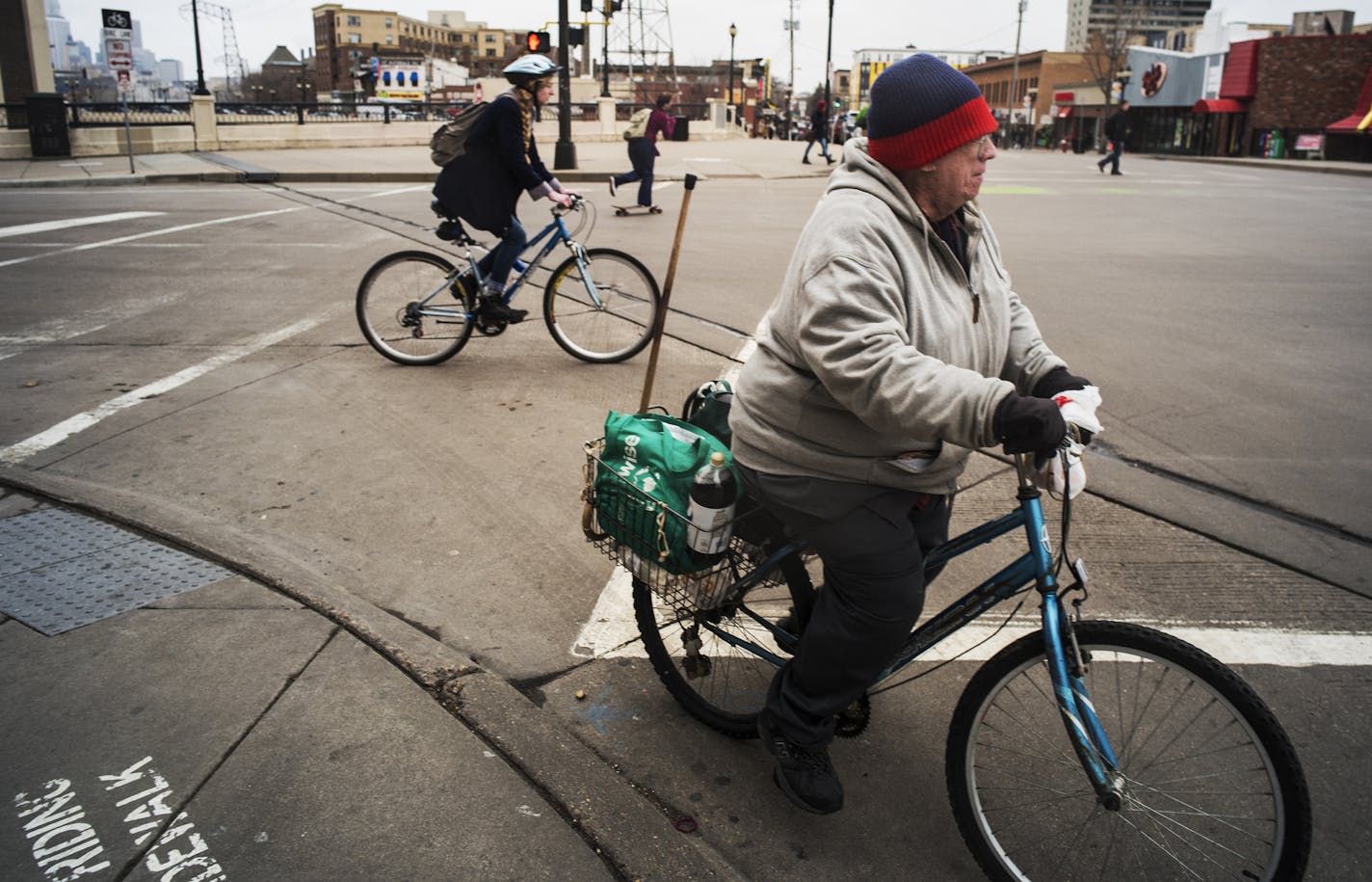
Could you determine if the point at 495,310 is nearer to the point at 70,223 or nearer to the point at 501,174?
the point at 501,174

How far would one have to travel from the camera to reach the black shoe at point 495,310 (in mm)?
7453

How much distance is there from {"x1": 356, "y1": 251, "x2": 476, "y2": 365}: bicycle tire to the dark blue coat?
0.43m

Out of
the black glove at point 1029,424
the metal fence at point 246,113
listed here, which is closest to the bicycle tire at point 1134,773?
the black glove at point 1029,424

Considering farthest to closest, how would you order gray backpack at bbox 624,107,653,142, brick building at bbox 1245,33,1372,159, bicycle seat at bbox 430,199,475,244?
1. brick building at bbox 1245,33,1372,159
2. gray backpack at bbox 624,107,653,142
3. bicycle seat at bbox 430,199,475,244

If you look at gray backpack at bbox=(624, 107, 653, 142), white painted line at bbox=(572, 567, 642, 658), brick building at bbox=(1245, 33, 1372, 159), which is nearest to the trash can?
gray backpack at bbox=(624, 107, 653, 142)

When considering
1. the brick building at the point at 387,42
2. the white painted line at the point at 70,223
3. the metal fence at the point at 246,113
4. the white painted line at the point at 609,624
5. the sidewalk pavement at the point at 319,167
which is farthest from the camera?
the brick building at the point at 387,42

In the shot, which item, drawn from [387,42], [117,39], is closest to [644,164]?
[117,39]

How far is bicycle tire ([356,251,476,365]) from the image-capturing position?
727 centimetres

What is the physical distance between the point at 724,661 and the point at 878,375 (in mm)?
1443

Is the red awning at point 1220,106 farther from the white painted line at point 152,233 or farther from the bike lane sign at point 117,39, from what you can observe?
the white painted line at point 152,233

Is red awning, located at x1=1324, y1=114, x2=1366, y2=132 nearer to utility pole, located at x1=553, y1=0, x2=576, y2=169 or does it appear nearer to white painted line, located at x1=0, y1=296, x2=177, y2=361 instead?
utility pole, located at x1=553, y1=0, x2=576, y2=169

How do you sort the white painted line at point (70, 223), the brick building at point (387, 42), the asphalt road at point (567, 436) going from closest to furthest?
the asphalt road at point (567, 436) → the white painted line at point (70, 223) → the brick building at point (387, 42)

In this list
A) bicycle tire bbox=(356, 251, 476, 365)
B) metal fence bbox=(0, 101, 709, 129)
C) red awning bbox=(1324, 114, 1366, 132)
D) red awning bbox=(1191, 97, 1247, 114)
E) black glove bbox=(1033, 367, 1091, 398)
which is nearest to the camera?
black glove bbox=(1033, 367, 1091, 398)

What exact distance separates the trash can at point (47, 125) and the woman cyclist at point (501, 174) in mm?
24767
